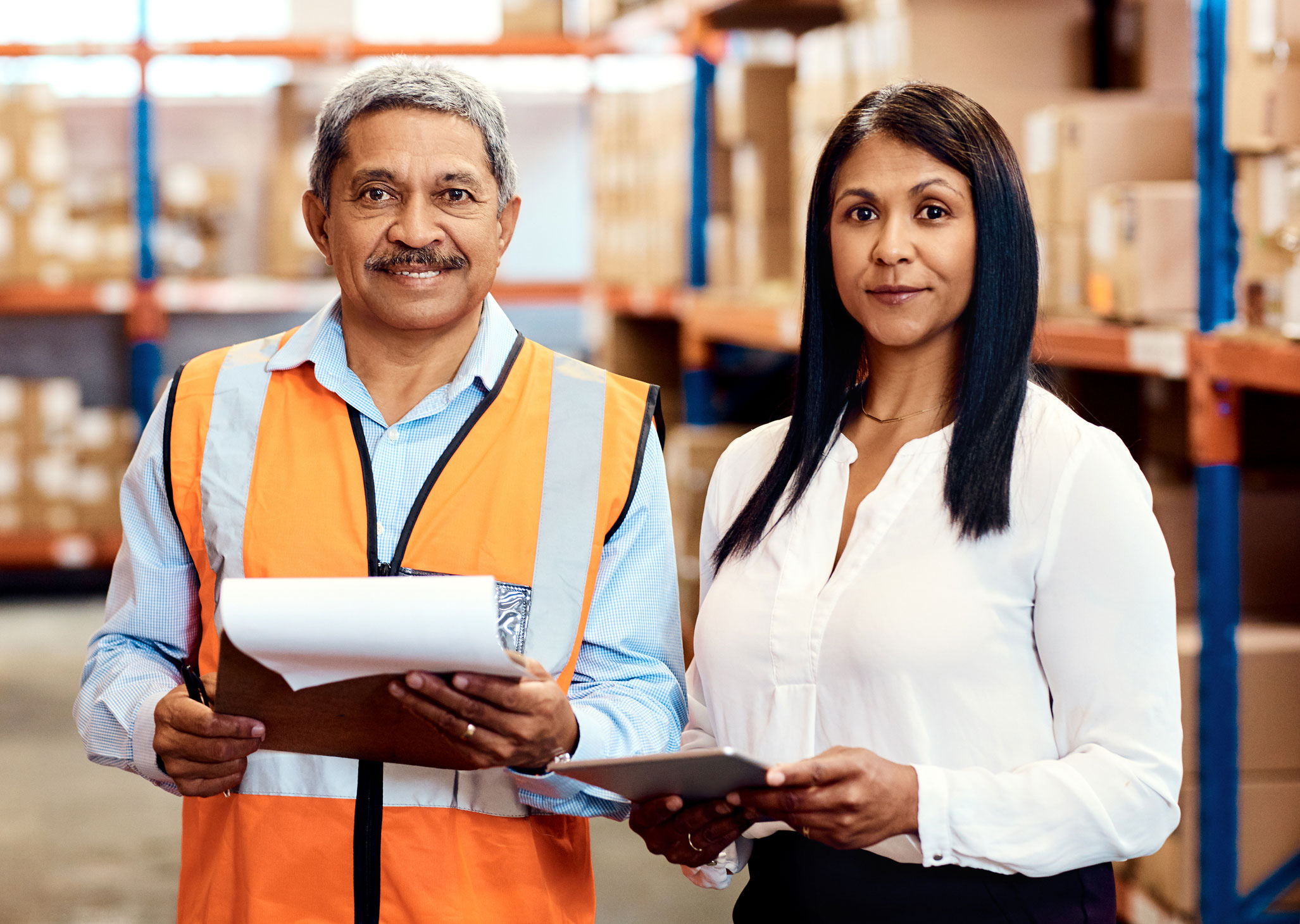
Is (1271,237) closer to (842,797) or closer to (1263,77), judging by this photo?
(1263,77)

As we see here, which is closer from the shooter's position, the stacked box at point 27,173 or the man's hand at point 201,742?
the man's hand at point 201,742

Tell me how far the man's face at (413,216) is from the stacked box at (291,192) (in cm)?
553

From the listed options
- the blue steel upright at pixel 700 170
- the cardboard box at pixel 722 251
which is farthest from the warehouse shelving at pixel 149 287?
the cardboard box at pixel 722 251

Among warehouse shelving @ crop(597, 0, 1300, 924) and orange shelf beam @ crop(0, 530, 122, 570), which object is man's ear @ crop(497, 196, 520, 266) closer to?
warehouse shelving @ crop(597, 0, 1300, 924)

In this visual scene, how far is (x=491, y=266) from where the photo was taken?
167 cm

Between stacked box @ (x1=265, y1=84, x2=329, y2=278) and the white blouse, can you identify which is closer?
the white blouse

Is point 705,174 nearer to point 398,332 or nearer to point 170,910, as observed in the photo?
point 170,910

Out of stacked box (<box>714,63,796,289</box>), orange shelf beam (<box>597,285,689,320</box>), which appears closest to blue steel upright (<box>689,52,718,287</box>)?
orange shelf beam (<box>597,285,689,320</box>)

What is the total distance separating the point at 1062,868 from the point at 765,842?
12.9 inches

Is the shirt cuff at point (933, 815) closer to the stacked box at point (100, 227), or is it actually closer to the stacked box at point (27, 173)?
the stacked box at point (27, 173)

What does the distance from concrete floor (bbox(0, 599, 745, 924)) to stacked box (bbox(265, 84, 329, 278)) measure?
2595 millimetres

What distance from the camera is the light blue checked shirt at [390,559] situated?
1591 millimetres

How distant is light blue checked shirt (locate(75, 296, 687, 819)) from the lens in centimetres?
159

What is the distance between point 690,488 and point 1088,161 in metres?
2.41
